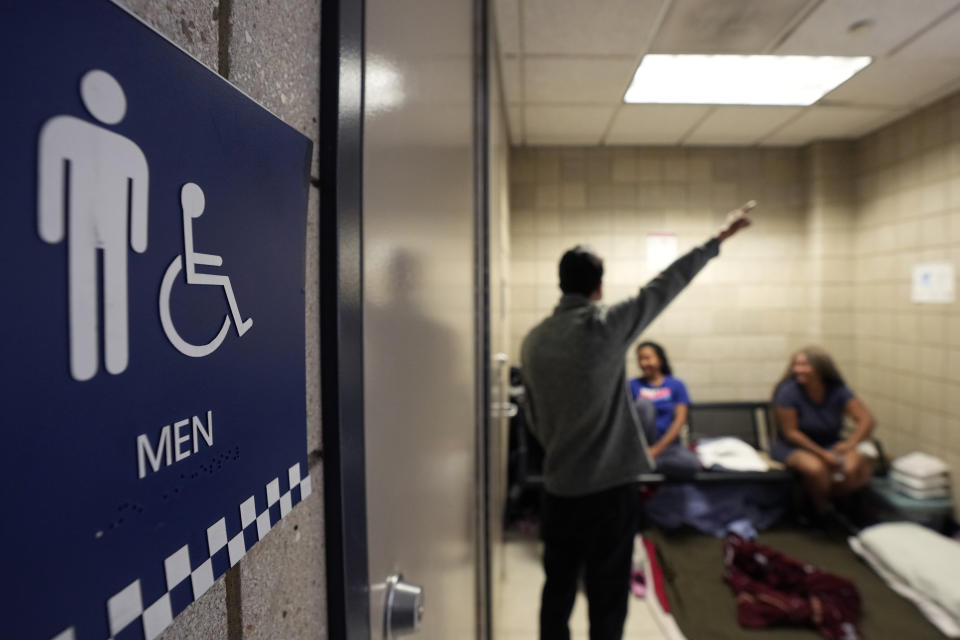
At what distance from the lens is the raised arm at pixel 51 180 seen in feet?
0.41

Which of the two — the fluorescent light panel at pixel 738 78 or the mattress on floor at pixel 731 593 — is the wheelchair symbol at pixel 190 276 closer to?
the mattress on floor at pixel 731 593

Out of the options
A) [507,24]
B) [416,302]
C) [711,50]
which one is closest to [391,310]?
[416,302]

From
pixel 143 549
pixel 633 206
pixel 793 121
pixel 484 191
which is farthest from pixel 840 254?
pixel 143 549

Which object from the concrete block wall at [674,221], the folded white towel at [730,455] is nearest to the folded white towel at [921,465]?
the folded white towel at [730,455]

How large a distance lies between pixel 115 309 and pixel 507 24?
2.08 m

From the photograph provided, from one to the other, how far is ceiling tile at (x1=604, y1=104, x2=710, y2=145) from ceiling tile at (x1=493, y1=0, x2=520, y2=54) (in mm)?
963

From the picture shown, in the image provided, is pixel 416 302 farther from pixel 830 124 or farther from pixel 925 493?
pixel 830 124

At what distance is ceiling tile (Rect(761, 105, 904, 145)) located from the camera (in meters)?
2.79

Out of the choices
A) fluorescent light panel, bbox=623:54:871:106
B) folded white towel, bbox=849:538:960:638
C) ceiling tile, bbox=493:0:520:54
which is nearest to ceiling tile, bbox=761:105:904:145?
fluorescent light panel, bbox=623:54:871:106

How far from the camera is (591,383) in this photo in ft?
4.69

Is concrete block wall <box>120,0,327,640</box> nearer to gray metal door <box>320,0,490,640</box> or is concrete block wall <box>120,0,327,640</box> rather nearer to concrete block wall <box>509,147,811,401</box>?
gray metal door <box>320,0,490,640</box>

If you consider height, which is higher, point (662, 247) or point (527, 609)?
point (662, 247)

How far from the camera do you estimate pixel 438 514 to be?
2.24 ft

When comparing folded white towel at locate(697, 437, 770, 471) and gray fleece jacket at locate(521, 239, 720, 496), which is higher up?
gray fleece jacket at locate(521, 239, 720, 496)
